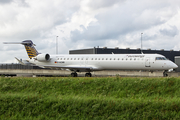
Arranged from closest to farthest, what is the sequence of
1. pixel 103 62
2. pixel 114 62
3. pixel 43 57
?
pixel 114 62, pixel 103 62, pixel 43 57

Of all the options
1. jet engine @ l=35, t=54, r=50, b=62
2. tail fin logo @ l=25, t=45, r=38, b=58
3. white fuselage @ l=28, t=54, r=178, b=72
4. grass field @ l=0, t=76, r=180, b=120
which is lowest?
grass field @ l=0, t=76, r=180, b=120

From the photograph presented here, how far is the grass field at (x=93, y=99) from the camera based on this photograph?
1362cm

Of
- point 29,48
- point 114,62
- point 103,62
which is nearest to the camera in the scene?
point 114,62

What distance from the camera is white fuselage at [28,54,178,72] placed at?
1177 inches

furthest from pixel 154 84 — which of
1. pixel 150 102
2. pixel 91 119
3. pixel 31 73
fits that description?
pixel 31 73

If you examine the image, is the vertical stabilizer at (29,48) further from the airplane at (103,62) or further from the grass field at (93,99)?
the grass field at (93,99)

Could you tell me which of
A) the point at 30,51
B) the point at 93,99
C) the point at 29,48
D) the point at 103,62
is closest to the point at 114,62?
the point at 103,62

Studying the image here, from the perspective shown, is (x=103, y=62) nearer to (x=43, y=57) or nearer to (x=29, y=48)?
(x=43, y=57)

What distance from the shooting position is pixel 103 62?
3275 cm

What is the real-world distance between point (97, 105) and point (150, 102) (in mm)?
3310

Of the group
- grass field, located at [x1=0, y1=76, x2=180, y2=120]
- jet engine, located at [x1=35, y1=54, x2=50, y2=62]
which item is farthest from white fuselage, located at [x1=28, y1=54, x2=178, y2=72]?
grass field, located at [x1=0, y1=76, x2=180, y2=120]

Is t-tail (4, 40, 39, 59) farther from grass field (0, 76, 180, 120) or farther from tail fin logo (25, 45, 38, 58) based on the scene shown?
grass field (0, 76, 180, 120)

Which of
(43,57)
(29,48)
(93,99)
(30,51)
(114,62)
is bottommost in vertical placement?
(93,99)

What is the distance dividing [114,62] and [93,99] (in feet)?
58.4
